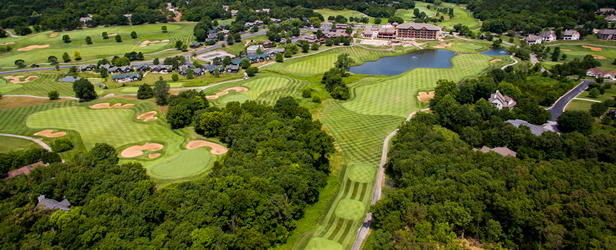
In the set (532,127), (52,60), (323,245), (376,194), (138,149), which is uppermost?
(52,60)

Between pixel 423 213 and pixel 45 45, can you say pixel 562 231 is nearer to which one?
pixel 423 213

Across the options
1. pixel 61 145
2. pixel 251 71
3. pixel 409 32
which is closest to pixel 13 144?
pixel 61 145

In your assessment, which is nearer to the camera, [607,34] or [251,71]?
[251,71]

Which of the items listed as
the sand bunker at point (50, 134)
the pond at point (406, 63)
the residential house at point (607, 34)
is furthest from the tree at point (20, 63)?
the residential house at point (607, 34)

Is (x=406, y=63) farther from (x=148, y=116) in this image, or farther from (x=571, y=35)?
(x=148, y=116)

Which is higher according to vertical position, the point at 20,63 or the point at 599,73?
the point at 20,63
